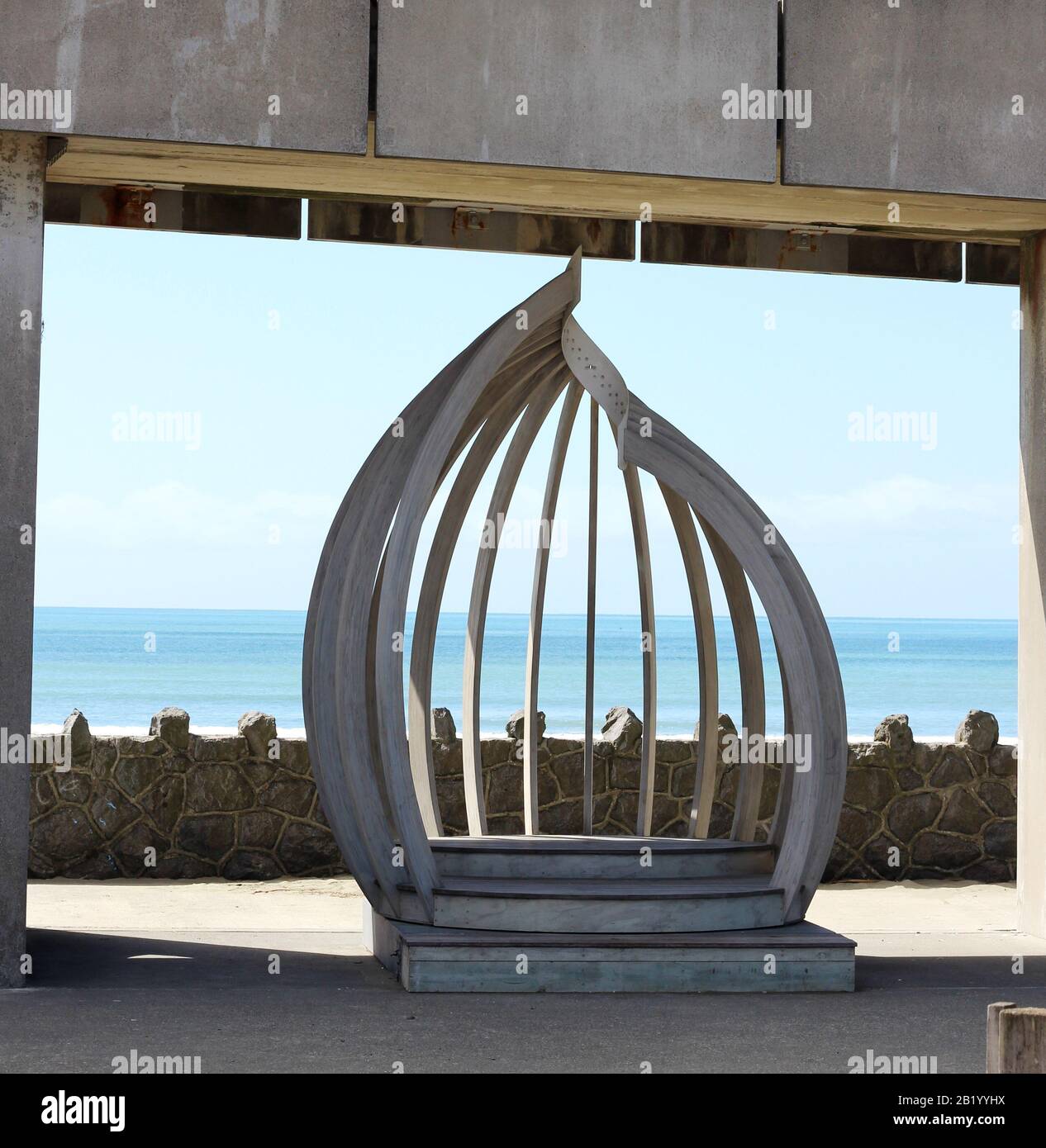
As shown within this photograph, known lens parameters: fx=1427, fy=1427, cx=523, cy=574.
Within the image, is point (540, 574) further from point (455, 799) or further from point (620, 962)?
point (455, 799)

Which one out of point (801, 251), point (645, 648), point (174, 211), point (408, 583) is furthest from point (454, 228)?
point (645, 648)

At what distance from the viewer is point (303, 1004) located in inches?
241

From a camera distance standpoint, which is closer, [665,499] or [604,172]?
[604,172]

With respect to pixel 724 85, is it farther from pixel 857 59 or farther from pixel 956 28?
pixel 956 28

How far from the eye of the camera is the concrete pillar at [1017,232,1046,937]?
790 centimetres

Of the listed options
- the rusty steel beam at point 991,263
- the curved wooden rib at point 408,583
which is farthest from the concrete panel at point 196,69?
the rusty steel beam at point 991,263

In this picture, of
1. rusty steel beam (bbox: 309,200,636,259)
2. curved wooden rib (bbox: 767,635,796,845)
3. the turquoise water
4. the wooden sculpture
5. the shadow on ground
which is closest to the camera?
the shadow on ground

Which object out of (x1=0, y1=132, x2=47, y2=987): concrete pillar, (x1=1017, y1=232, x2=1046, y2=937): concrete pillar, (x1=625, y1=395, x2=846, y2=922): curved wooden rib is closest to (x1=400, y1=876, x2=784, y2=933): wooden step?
(x1=625, y1=395, x2=846, y2=922): curved wooden rib

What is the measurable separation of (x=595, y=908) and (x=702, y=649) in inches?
73.7

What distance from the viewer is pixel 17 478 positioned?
6.27 meters

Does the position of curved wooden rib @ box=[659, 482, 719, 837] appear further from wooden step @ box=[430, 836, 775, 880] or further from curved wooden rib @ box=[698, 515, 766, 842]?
wooden step @ box=[430, 836, 775, 880]

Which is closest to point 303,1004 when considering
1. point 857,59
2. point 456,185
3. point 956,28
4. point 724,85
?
point 456,185

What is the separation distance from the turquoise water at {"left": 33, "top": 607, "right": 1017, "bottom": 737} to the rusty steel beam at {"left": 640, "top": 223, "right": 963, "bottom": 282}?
2646 cm
